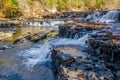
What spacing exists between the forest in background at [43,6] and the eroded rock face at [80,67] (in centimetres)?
3885

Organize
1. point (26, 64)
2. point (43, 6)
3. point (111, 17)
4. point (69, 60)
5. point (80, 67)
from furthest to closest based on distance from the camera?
point (43, 6) < point (111, 17) < point (26, 64) < point (69, 60) < point (80, 67)

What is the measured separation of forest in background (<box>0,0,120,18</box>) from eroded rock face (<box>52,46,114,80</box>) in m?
38.9

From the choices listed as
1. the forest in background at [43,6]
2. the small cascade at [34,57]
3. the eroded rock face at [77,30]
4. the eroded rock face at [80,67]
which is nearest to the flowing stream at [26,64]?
the small cascade at [34,57]

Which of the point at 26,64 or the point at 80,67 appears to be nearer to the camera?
the point at 80,67

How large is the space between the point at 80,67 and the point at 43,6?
173ft

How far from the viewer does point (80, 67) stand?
1016cm

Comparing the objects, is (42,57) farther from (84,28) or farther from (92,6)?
(92,6)

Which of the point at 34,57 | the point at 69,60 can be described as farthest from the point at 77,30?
the point at 69,60

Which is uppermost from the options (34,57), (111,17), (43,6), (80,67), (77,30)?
(80,67)

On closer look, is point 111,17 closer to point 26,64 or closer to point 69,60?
point 26,64

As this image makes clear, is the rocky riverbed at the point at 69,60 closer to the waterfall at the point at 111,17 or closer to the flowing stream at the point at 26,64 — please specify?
the flowing stream at the point at 26,64

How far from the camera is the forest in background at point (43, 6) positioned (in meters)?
50.6

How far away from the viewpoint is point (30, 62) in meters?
15.9

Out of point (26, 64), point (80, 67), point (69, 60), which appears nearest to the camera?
point (80, 67)
